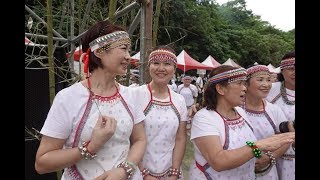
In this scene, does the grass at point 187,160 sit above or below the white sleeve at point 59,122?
below

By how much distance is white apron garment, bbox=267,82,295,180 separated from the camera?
3.06 m

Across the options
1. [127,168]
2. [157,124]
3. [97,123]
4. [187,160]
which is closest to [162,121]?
[157,124]

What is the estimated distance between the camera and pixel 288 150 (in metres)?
3.06

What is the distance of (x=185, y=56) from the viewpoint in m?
15.2

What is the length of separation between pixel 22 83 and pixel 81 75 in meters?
1.73

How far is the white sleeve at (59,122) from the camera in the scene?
5.90 ft

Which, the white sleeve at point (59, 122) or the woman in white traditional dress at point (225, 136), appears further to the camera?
the woman in white traditional dress at point (225, 136)

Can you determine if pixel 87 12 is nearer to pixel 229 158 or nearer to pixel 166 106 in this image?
pixel 166 106

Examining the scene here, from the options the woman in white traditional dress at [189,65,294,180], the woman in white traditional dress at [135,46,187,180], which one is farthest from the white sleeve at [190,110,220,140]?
the woman in white traditional dress at [135,46,187,180]

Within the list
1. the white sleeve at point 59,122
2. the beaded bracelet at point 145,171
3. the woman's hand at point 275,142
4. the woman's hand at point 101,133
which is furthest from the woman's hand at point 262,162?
the white sleeve at point 59,122

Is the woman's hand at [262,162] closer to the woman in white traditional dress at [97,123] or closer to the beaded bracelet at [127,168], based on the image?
the woman in white traditional dress at [97,123]

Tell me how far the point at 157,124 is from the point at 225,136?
0.65 meters

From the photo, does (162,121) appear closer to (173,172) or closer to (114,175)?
(173,172)
